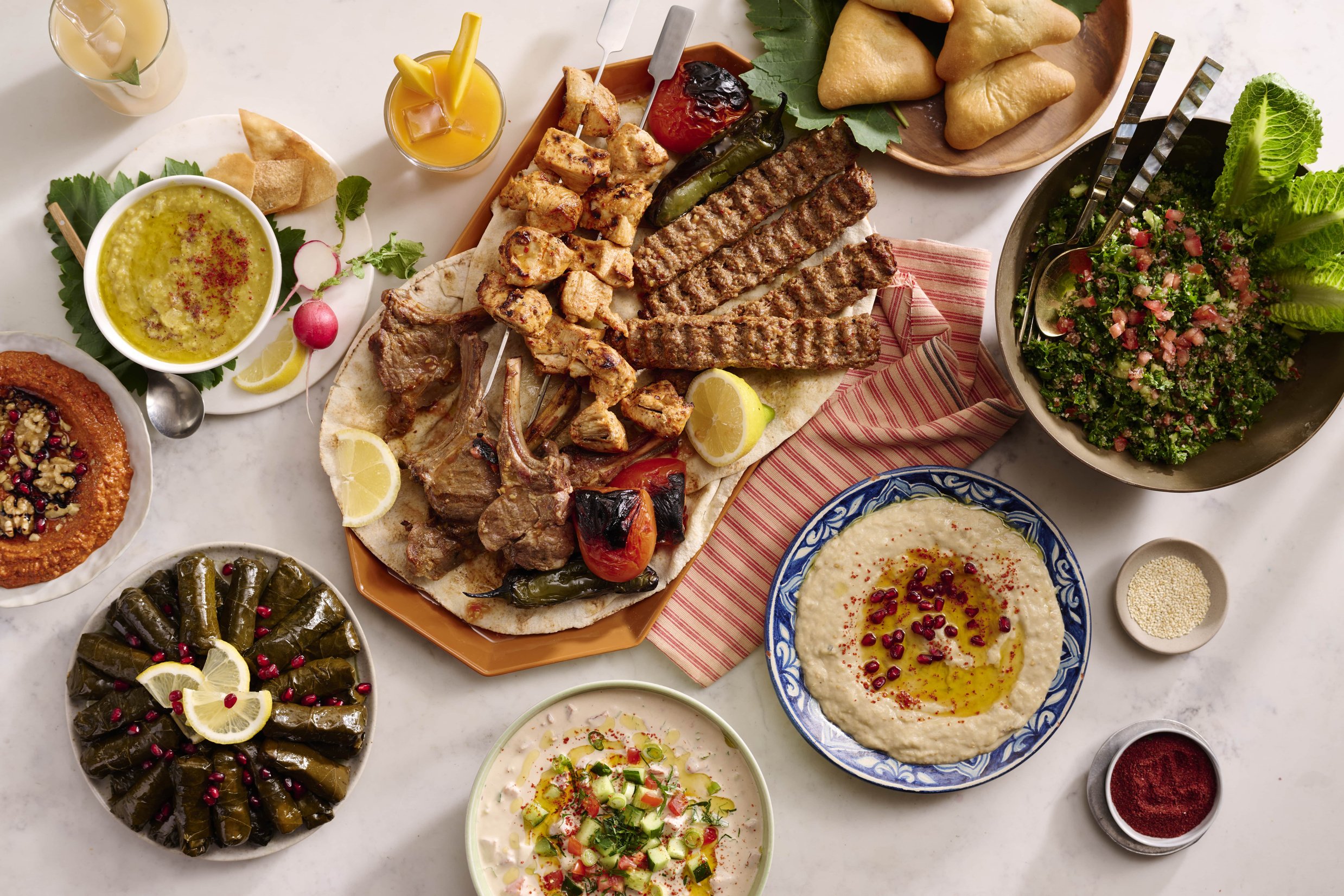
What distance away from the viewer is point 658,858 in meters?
4.33

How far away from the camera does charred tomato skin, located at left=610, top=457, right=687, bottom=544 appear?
4363mm

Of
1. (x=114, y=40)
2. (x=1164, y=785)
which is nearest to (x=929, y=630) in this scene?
(x=1164, y=785)

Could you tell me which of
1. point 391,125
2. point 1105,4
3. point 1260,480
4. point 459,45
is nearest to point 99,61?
point 391,125

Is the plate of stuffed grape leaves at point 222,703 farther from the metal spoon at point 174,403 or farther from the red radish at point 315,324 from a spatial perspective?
the red radish at point 315,324

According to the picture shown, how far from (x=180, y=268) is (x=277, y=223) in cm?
61

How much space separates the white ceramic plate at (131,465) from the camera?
4.50 m

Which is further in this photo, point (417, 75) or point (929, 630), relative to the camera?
point (929, 630)

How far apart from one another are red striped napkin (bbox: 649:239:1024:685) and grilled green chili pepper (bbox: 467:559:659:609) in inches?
16.0

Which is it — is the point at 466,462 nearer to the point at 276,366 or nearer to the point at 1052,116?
the point at 276,366

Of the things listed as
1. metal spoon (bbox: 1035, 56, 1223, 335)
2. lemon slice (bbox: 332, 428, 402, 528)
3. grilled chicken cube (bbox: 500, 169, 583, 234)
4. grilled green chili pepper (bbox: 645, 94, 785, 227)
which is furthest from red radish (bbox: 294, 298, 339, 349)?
metal spoon (bbox: 1035, 56, 1223, 335)

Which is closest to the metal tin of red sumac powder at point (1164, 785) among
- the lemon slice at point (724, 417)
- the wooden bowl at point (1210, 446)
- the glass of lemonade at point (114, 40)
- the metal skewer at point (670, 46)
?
the wooden bowl at point (1210, 446)

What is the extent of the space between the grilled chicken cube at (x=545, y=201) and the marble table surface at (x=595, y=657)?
1.81ft

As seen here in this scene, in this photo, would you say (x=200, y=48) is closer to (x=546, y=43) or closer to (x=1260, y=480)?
(x=546, y=43)

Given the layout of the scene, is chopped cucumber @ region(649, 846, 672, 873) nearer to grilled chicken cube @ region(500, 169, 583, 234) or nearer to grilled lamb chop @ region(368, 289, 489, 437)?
grilled lamb chop @ region(368, 289, 489, 437)
